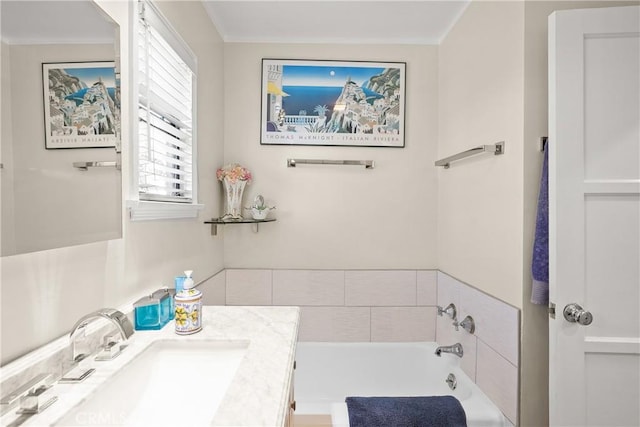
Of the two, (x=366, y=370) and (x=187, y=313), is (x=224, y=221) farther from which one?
(x=366, y=370)

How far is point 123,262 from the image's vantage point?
114cm

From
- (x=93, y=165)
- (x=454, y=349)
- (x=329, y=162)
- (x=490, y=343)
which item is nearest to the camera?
(x=93, y=165)

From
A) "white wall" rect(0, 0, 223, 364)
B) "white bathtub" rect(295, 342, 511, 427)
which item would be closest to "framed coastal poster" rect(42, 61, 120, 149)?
"white wall" rect(0, 0, 223, 364)

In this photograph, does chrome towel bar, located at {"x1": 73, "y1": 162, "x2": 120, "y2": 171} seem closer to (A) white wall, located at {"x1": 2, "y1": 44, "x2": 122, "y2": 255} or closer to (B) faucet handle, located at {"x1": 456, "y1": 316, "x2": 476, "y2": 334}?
(A) white wall, located at {"x1": 2, "y1": 44, "x2": 122, "y2": 255}

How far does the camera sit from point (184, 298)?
1.07 meters

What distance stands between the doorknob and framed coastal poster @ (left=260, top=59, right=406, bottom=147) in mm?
1507

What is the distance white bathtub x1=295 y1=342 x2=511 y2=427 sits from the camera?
2.25 metres

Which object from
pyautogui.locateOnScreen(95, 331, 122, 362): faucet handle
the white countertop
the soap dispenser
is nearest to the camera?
the white countertop

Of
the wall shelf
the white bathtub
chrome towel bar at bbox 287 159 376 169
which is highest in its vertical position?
chrome towel bar at bbox 287 159 376 169

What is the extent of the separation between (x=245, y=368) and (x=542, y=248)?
130 centimetres

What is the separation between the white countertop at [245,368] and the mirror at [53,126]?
1.07 ft

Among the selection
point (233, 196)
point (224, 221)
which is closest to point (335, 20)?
point (233, 196)

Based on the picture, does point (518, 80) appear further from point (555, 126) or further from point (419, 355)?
point (419, 355)

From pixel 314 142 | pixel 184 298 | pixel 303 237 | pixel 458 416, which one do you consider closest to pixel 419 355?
pixel 458 416
